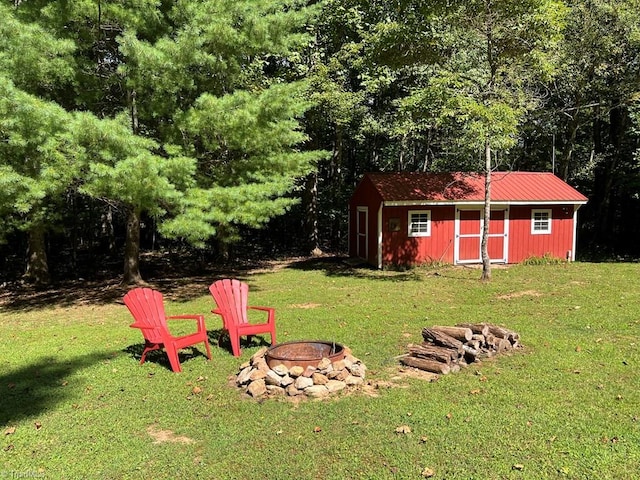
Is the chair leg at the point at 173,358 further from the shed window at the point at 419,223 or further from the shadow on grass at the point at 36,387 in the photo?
the shed window at the point at 419,223

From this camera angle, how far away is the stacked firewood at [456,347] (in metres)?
5.18

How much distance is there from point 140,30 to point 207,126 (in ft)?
8.51

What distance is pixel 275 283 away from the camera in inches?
476

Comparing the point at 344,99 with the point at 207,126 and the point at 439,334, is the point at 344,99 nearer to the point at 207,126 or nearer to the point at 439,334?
the point at 207,126

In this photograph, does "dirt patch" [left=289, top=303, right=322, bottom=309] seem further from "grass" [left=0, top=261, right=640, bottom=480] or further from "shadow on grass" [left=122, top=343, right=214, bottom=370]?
"shadow on grass" [left=122, top=343, right=214, bottom=370]

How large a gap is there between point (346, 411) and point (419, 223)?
10.3 metres

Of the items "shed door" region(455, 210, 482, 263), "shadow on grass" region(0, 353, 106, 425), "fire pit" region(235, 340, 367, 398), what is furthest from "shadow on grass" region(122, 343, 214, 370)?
"shed door" region(455, 210, 482, 263)

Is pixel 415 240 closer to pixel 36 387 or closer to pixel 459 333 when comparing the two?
pixel 459 333

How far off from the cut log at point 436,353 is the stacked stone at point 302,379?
33.2 inches

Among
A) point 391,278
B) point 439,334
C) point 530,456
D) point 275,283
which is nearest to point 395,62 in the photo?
point 391,278

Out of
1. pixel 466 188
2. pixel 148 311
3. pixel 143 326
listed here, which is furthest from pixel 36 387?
pixel 466 188

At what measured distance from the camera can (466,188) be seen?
14.4 metres

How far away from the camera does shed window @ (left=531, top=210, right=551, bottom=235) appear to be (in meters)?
14.6

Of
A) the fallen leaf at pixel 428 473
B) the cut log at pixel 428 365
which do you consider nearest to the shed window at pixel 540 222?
the cut log at pixel 428 365
